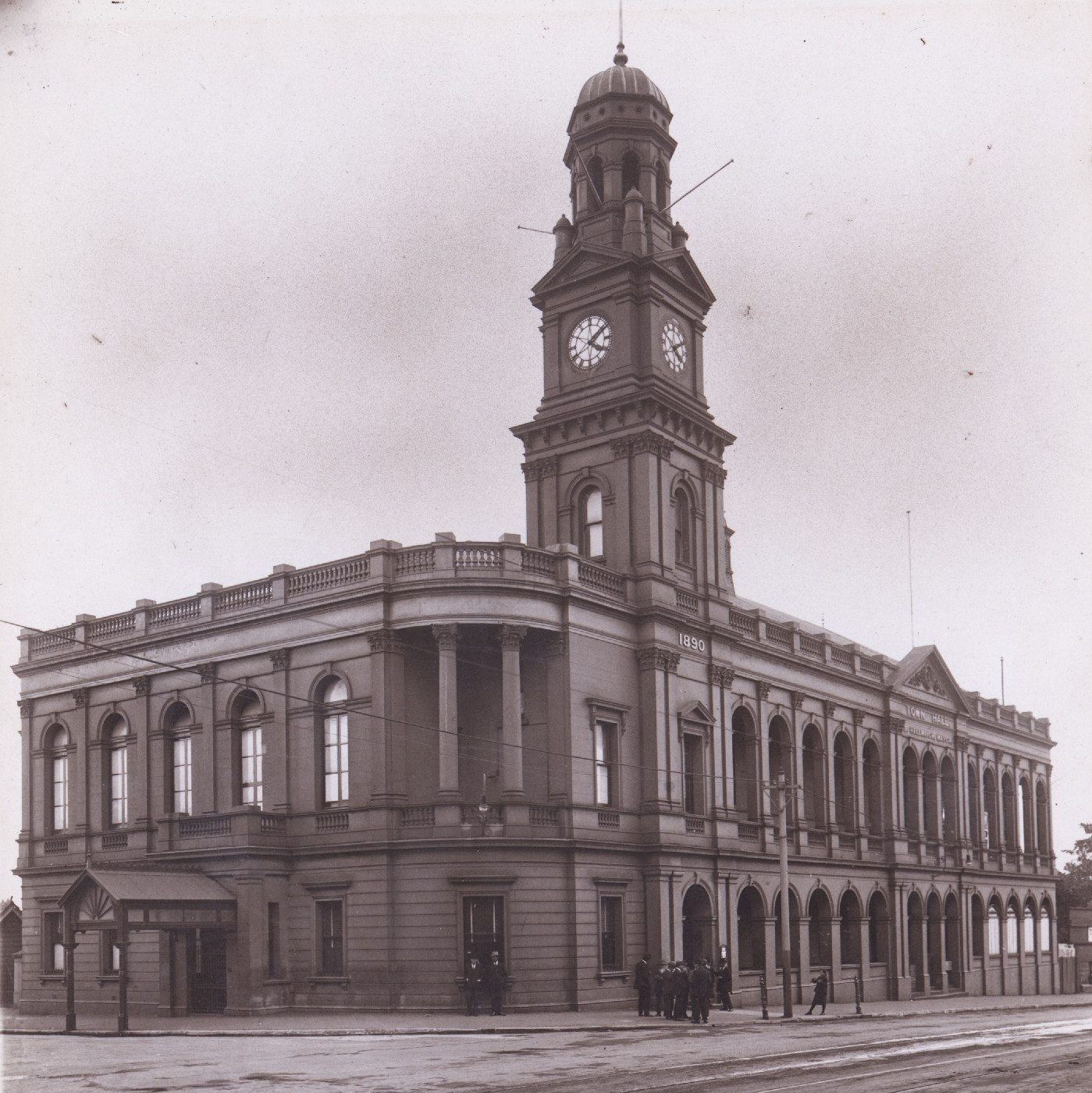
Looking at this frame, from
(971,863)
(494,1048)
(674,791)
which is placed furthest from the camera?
(971,863)

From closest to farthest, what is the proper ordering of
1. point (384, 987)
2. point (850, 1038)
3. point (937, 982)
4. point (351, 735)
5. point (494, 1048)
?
point (494, 1048)
point (850, 1038)
point (384, 987)
point (351, 735)
point (937, 982)

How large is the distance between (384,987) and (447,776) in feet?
17.8

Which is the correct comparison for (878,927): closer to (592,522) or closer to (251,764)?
(592,522)

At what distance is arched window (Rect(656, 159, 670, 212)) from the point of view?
46.2m

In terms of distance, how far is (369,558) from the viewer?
37.5 meters

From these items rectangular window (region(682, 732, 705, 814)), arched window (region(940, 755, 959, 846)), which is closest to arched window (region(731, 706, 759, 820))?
rectangular window (region(682, 732, 705, 814))

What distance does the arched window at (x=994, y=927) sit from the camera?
63.7 m

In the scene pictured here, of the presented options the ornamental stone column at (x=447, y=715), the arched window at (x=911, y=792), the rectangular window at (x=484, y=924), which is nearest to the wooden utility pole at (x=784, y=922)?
the rectangular window at (x=484, y=924)

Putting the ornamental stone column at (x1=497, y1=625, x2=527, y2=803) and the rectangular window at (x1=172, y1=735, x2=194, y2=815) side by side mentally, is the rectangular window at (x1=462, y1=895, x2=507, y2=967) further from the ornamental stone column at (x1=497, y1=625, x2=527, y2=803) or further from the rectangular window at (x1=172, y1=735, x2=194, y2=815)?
the rectangular window at (x1=172, y1=735, x2=194, y2=815)

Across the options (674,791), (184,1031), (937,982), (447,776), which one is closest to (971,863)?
(937,982)

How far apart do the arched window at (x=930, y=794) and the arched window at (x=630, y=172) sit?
91.2 ft

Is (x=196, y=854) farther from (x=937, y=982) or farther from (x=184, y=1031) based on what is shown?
(x=937, y=982)

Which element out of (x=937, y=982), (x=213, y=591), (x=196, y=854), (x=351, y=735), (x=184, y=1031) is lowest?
(x=937, y=982)

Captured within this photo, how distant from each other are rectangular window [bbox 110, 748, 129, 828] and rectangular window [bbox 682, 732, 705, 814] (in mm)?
16764
